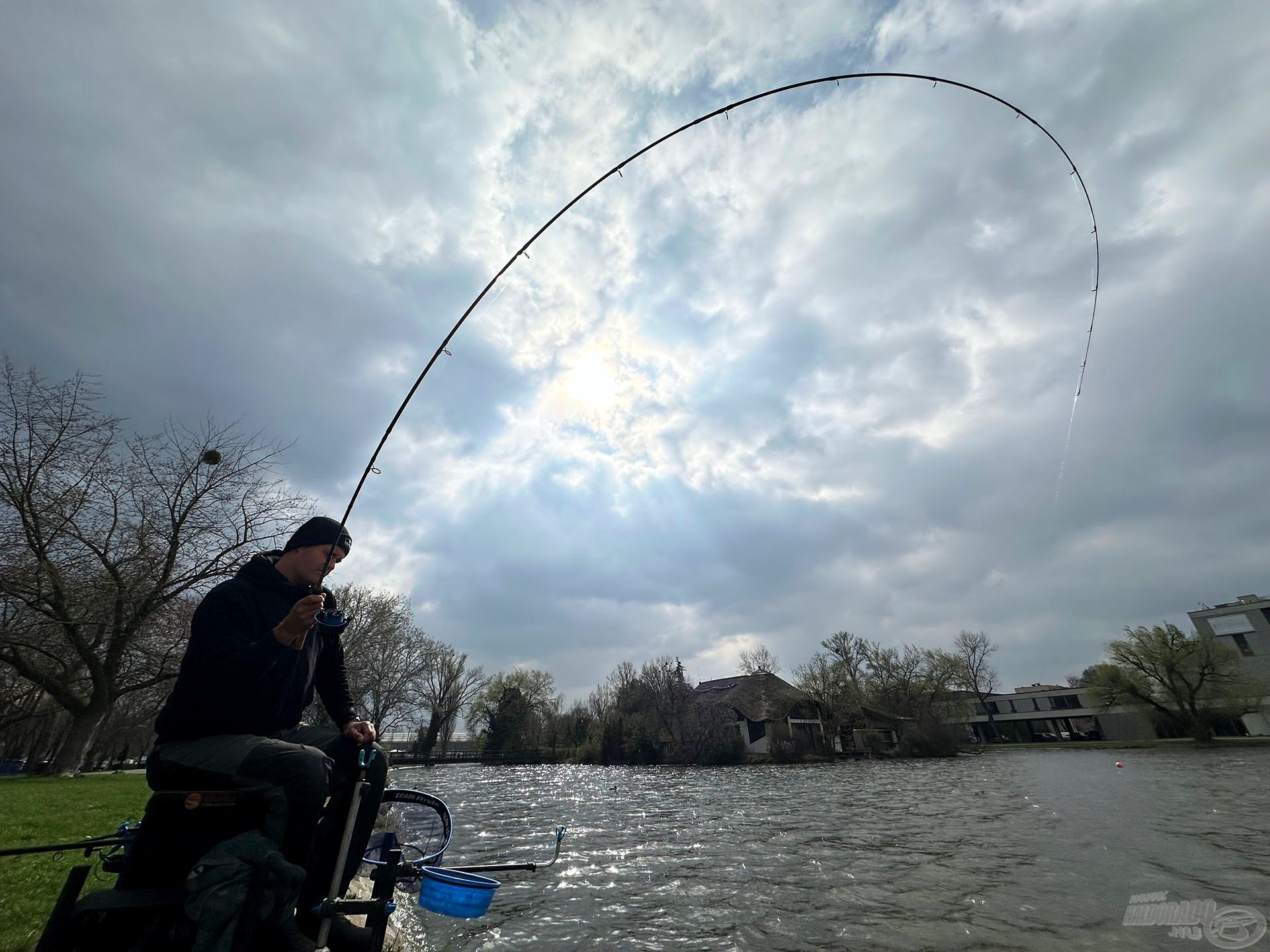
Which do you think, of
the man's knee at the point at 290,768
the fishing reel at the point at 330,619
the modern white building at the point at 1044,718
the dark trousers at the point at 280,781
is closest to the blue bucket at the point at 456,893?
the dark trousers at the point at 280,781

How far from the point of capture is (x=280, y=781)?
7.83 feet

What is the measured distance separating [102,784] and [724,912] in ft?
63.2

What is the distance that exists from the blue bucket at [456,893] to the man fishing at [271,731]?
0.56 metres

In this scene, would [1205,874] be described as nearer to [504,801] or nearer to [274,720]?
[274,720]

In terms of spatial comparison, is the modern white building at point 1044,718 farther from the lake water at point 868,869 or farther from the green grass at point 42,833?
the green grass at point 42,833

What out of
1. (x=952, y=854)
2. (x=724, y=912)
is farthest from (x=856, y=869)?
(x=724, y=912)

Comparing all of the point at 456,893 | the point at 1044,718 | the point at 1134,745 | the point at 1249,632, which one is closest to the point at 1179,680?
the point at 1134,745

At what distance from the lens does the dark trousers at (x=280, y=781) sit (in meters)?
2.32

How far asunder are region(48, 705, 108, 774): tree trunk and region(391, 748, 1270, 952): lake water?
12.7m

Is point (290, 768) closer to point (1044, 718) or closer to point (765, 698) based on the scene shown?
point (765, 698)

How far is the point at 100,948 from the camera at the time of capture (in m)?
1.93

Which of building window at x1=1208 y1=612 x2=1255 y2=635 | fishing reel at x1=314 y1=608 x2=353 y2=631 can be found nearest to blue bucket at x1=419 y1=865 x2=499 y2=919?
fishing reel at x1=314 y1=608 x2=353 y2=631

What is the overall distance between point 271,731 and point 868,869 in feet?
25.4

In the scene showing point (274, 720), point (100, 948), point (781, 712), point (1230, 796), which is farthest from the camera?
point (781, 712)
